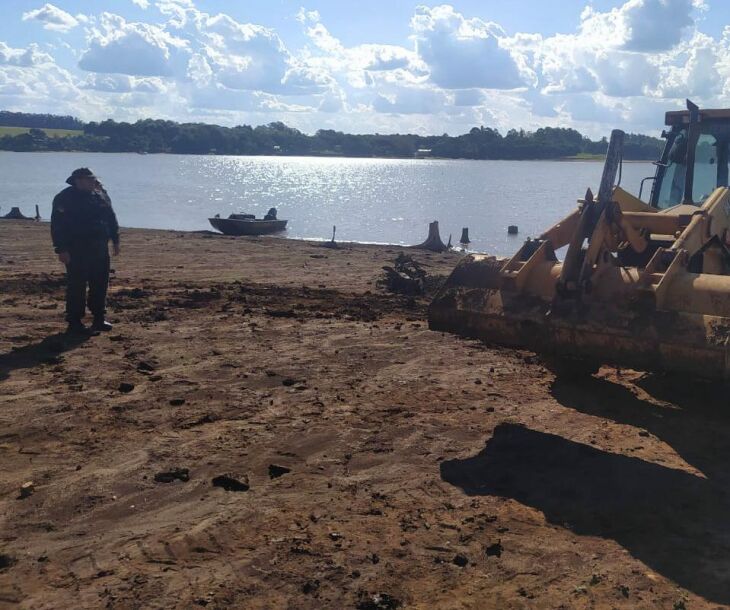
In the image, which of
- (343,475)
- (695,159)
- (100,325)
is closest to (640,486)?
(343,475)

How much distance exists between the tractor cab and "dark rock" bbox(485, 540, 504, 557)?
20.6ft

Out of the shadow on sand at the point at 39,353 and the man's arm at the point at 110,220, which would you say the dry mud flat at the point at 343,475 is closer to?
the shadow on sand at the point at 39,353

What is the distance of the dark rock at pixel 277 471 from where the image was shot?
5.48m

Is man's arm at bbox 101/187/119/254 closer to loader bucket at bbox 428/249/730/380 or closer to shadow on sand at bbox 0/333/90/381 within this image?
shadow on sand at bbox 0/333/90/381

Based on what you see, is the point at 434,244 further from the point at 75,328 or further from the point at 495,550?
the point at 495,550

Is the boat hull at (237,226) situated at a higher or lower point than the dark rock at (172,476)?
lower

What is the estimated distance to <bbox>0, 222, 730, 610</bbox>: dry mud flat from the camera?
4.14 meters

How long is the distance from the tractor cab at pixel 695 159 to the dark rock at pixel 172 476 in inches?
266

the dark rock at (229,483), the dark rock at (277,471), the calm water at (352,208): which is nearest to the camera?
the dark rock at (229,483)

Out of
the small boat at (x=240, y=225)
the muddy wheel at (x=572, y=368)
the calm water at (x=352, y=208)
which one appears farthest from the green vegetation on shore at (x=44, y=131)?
the muddy wheel at (x=572, y=368)

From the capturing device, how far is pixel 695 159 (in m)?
9.89

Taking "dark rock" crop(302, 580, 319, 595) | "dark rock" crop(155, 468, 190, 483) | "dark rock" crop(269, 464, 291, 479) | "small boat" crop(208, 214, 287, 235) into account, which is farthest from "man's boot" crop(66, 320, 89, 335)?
"small boat" crop(208, 214, 287, 235)

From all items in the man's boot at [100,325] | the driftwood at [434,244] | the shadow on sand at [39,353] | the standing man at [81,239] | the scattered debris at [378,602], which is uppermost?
→ the standing man at [81,239]

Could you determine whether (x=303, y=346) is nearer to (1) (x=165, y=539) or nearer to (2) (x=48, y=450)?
(2) (x=48, y=450)
